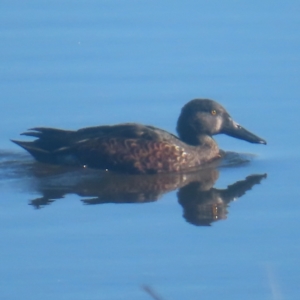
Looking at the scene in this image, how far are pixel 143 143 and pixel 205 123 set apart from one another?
0.96 metres

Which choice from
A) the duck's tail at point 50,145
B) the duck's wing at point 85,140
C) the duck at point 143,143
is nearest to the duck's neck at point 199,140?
the duck at point 143,143

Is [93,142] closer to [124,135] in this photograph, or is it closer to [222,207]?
[124,135]

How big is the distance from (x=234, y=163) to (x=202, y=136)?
500mm

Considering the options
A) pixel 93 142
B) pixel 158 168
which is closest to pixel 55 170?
pixel 93 142

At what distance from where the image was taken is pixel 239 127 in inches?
357

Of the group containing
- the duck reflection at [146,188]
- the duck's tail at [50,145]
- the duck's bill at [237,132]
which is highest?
the duck's bill at [237,132]

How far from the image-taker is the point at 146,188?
788cm

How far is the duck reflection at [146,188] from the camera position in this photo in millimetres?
7266

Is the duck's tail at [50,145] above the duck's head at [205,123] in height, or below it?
below

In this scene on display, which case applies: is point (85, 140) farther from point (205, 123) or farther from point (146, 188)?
point (205, 123)

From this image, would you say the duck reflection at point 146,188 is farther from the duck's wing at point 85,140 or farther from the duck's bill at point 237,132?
the duck's bill at point 237,132

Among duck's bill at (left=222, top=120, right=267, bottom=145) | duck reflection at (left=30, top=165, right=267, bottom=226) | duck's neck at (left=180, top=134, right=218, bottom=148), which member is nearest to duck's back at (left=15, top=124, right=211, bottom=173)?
duck reflection at (left=30, top=165, right=267, bottom=226)

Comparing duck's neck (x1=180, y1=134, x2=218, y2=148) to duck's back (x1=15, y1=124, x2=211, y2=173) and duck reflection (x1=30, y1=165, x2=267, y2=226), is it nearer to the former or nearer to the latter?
duck's back (x1=15, y1=124, x2=211, y2=173)

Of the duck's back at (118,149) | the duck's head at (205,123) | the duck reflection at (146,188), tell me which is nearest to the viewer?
the duck reflection at (146,188)
